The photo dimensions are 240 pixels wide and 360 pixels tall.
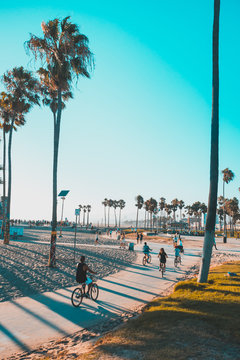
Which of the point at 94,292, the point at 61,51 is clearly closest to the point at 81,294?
the point at 94,292

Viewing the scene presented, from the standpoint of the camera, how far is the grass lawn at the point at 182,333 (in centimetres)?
512

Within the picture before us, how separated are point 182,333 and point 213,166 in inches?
308

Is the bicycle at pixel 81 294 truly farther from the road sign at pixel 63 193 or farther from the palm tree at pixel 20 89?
the palm tree at pixel 20 89

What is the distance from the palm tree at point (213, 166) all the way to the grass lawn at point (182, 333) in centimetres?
235

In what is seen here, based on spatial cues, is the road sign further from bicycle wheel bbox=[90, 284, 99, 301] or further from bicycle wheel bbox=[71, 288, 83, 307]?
bicycle wheel bbox=[71, 288, 83, 307]

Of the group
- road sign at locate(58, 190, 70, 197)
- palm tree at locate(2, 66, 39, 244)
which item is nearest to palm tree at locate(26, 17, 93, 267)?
road sign at locate(58, 190, 70, 197)

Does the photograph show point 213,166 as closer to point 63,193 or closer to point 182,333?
point 182,333

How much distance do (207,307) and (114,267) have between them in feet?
37.6

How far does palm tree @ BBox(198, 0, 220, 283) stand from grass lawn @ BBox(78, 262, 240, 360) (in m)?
2.35

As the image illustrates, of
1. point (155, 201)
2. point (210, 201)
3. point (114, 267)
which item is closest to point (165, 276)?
point (114, 267)

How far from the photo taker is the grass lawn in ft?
16.8

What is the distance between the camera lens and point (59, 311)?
29.2ft

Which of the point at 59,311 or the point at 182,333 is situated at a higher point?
the point at 182,333

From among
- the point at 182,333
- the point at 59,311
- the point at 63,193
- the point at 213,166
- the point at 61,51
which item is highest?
the point at 61,51
